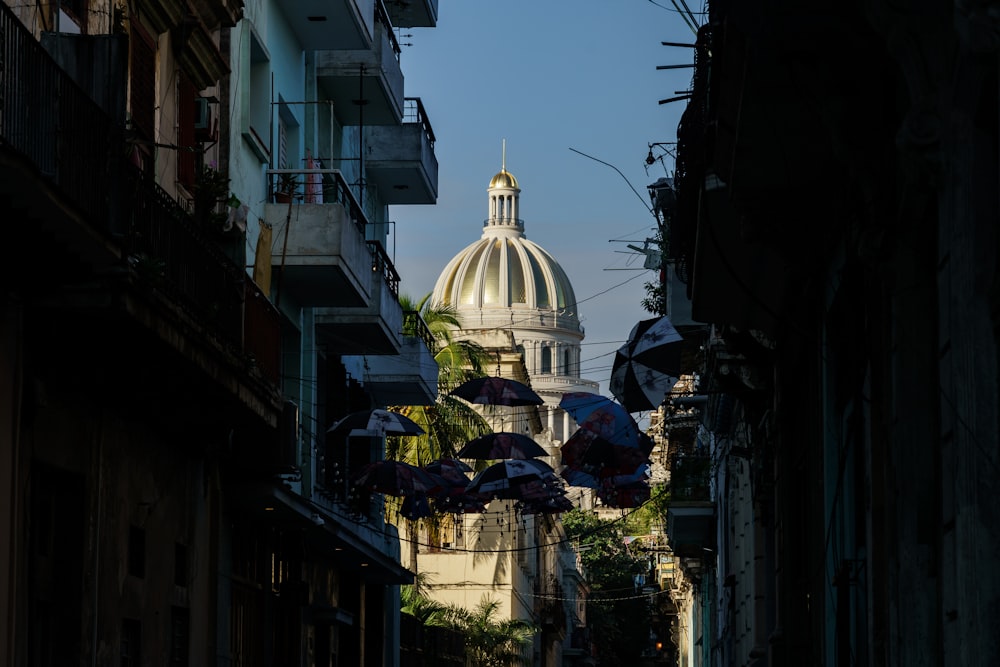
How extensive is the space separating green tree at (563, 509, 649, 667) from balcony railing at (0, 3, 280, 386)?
7327cm

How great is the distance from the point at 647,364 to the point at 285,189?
15.3ft

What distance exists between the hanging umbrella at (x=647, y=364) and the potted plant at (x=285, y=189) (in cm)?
427

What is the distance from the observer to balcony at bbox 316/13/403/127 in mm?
24797

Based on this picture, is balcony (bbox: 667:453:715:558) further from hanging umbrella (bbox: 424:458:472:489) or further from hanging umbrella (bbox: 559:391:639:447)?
hanging umbrella (bbox: 559:391:639:447)

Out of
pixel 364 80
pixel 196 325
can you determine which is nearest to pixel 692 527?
pixel 364 80

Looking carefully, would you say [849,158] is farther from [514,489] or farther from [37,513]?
[514,489]

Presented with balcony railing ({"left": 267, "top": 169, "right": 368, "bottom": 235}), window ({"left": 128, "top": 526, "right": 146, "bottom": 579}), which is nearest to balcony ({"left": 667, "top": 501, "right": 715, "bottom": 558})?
balcony railing ({"left": 267, "top": 169, "right": 368, "bottom": 235})

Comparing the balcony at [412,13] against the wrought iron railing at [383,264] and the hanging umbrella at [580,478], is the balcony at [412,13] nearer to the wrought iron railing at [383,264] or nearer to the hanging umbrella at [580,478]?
the wrought iron railing at [383,264]

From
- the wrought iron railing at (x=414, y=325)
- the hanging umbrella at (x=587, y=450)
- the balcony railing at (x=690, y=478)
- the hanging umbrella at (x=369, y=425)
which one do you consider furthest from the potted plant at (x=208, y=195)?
the balcony railing at (x=690, y=478)

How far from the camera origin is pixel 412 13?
29844 mm

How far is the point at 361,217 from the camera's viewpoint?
22375 mm

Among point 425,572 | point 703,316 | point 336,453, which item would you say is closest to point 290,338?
point 336,453

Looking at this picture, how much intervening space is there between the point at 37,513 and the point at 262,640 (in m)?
8.76

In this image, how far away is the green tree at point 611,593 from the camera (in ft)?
301
